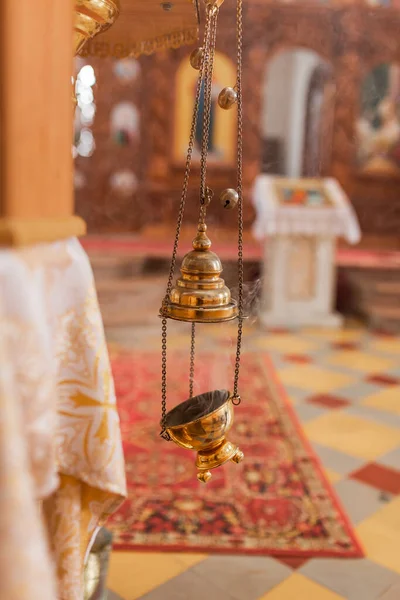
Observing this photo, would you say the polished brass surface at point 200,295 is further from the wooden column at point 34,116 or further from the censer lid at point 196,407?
the wooden column at point 34,116

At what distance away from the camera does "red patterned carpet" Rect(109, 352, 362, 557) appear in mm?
2096

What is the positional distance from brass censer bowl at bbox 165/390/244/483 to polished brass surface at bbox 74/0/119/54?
2.89 feet

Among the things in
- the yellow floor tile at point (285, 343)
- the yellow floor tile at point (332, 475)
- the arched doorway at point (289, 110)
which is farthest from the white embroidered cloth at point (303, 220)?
the arched doorway at point (289, 110)

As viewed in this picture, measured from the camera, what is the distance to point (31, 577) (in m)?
0.62

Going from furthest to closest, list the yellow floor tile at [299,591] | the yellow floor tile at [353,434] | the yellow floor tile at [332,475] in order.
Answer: the yellow floor tile at [353,434]
the yellow floor tile at [332,475]
the yellow floor tile at [299,591]

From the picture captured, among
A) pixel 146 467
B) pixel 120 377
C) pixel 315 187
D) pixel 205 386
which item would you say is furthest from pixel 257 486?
pixel 315 187

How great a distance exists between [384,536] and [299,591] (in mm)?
496

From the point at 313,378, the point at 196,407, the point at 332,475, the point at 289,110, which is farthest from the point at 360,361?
the point at 289,110

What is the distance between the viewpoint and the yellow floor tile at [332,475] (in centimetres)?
262

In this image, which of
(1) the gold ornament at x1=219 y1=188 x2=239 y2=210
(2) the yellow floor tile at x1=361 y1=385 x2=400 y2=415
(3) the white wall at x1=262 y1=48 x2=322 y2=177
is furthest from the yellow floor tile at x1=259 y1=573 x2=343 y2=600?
(3) the white wall at x1=262 y1=48 x2=322 y2=177

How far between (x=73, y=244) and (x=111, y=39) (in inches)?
45.5

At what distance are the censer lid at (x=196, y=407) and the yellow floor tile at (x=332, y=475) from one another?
138cm

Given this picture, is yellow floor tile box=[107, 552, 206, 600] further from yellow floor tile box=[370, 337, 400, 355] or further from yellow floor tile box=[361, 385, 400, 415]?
yellow floor tile box=[370, 337, 400, 355]

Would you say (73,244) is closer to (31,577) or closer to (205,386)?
(31,577)
